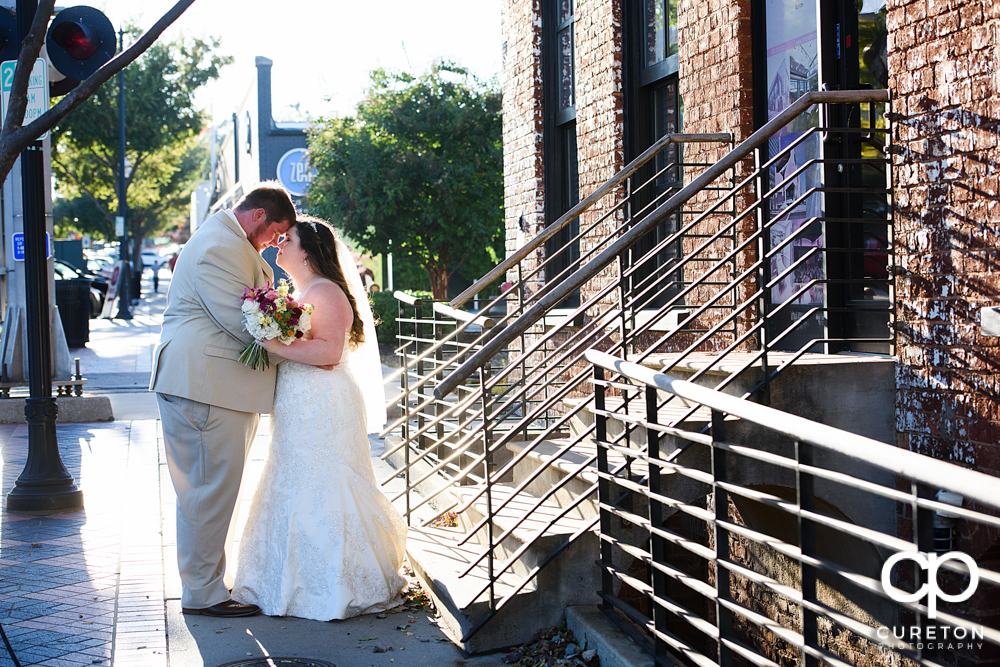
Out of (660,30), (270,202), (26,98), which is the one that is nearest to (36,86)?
(26,98)

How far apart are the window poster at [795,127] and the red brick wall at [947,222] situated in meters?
1.05

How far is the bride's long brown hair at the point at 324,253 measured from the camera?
488cm

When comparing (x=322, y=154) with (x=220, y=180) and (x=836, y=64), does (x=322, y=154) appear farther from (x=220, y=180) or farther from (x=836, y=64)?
(x=220, y=180)

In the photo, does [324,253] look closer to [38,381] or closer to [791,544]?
[791,544]

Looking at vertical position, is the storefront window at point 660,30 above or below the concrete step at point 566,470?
above

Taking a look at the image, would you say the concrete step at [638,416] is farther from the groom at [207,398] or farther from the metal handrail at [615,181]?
the groom at [207,398]

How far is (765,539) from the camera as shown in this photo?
2.98 metres

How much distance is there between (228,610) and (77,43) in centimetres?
358

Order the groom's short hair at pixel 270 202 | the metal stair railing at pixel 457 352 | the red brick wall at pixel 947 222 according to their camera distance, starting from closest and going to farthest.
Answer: the red brick wall at pixel 947 222, the groom's short hair at pixel 270 202, the metal stair railing at pixel 457 352

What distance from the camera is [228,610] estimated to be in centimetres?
452

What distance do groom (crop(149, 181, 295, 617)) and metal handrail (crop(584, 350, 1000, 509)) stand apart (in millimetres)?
2091

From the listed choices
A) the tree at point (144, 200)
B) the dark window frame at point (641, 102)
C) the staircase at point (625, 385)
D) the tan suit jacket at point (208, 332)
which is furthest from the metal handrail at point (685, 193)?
the tree at point (144, 200)

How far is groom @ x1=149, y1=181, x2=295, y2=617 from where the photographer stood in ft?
14.9

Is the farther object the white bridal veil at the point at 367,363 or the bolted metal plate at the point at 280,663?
→ the white bridal veil at the point at 367,363
